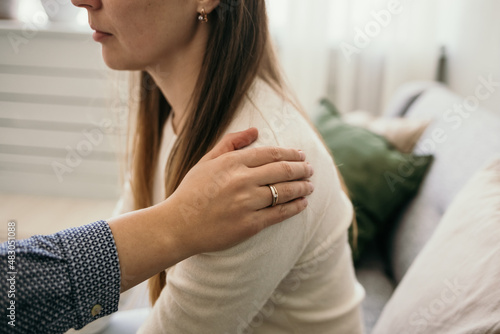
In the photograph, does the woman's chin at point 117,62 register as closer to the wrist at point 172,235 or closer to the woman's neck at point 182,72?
the woman's neck at point 182,72

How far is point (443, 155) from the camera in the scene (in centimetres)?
125

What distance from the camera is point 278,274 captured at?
2.34 ft

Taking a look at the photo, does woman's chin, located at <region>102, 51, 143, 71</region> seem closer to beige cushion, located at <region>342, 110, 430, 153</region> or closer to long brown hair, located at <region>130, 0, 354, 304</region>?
long brown hair, located at <region>130, 0, 354, 304</region>

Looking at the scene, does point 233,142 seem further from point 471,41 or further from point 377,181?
point 471,41

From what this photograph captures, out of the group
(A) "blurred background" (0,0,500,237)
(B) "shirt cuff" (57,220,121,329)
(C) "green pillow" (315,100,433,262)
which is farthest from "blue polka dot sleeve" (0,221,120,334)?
(C) "green pillow" (315,100,433,262)

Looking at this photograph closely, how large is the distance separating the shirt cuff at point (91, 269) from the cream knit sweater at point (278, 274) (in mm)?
94

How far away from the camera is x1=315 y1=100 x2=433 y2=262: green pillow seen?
1.32 m

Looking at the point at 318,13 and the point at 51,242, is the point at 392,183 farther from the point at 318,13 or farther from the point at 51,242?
the point at 318,13

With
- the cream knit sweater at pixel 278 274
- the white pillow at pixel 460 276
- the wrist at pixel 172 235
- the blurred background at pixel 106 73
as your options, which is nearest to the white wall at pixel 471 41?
the blurred background at pixel 106 73

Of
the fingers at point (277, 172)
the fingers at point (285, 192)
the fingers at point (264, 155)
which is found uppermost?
the fingers at point (264, 155)

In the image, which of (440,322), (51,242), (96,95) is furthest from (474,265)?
(96,95)

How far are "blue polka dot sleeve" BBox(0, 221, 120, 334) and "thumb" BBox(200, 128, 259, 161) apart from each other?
0.57ft

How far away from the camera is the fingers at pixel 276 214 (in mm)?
641

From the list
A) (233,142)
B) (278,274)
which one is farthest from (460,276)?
(233,142)
